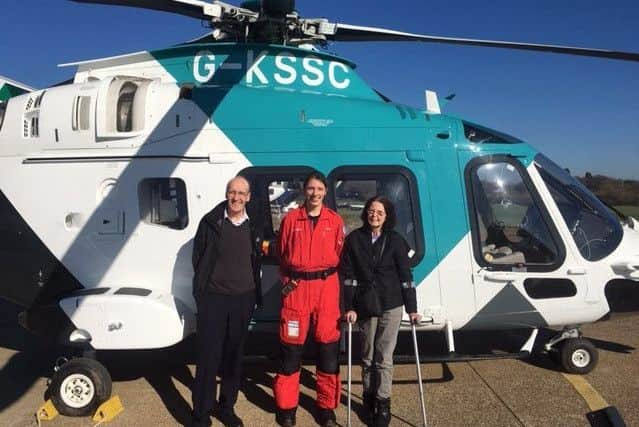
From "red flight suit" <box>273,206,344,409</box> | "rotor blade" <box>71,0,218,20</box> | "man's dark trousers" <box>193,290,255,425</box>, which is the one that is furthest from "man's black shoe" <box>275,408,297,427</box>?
"rotor blade" <box>71,0,218,20</box>

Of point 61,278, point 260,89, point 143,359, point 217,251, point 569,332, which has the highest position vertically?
point 260,89

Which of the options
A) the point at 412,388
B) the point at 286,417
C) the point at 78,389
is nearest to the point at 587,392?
the point at 412,388

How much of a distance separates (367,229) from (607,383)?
2.76 m

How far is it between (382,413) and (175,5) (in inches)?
143

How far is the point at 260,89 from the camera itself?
446 cm

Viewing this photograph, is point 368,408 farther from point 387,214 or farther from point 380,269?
point 387,214

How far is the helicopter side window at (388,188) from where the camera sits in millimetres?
4250

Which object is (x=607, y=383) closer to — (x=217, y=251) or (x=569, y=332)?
(x=569, y=332)

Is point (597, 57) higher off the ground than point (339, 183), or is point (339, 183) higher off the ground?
point (597, 57)

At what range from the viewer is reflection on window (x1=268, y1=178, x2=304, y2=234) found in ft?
14.1

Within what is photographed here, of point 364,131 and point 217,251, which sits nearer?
point 217,251

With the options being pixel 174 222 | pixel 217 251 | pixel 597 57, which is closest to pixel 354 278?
pixel 217 251

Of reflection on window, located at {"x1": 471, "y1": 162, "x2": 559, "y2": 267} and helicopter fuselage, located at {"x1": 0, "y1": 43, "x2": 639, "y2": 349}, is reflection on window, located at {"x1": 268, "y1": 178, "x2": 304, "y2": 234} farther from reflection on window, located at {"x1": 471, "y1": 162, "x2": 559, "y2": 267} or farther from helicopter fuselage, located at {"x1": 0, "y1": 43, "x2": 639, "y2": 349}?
reflection on window, located at {"x1": 471, "y1": 162, "x2": 559, "y2": 267}

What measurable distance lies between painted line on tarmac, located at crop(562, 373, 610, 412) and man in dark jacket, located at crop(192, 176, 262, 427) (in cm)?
287
